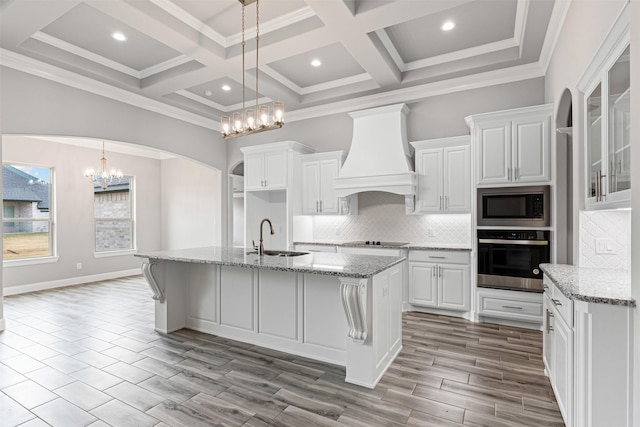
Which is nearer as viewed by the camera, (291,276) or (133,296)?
(291,276)

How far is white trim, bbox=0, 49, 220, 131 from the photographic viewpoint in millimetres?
3918

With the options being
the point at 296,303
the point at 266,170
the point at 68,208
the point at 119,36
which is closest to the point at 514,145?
the point at 296,303

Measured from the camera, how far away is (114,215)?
7.84 meters

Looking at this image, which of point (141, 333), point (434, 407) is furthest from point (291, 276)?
point (141, 333)

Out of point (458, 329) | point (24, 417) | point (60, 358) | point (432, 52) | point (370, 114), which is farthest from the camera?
point (370, 114)

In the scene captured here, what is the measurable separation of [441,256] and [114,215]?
7257mm

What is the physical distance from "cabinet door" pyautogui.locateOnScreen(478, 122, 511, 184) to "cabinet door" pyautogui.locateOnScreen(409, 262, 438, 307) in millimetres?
1323

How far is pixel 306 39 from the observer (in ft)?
12.1

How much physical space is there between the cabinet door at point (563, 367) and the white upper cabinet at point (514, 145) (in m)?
2.12

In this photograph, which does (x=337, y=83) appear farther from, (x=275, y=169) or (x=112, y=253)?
(x=112, y=253)

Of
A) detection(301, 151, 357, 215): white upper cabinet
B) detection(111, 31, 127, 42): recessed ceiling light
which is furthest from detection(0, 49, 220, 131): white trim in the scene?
detection(301, 151, 357, 215): white upper cabinet

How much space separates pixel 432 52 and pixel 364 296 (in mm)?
3395

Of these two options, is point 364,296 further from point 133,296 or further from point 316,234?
point 133,296

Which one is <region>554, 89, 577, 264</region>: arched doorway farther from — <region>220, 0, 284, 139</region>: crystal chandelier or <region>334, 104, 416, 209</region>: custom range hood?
<region>220, 0, 284, 139</region>: crystal chandelier
